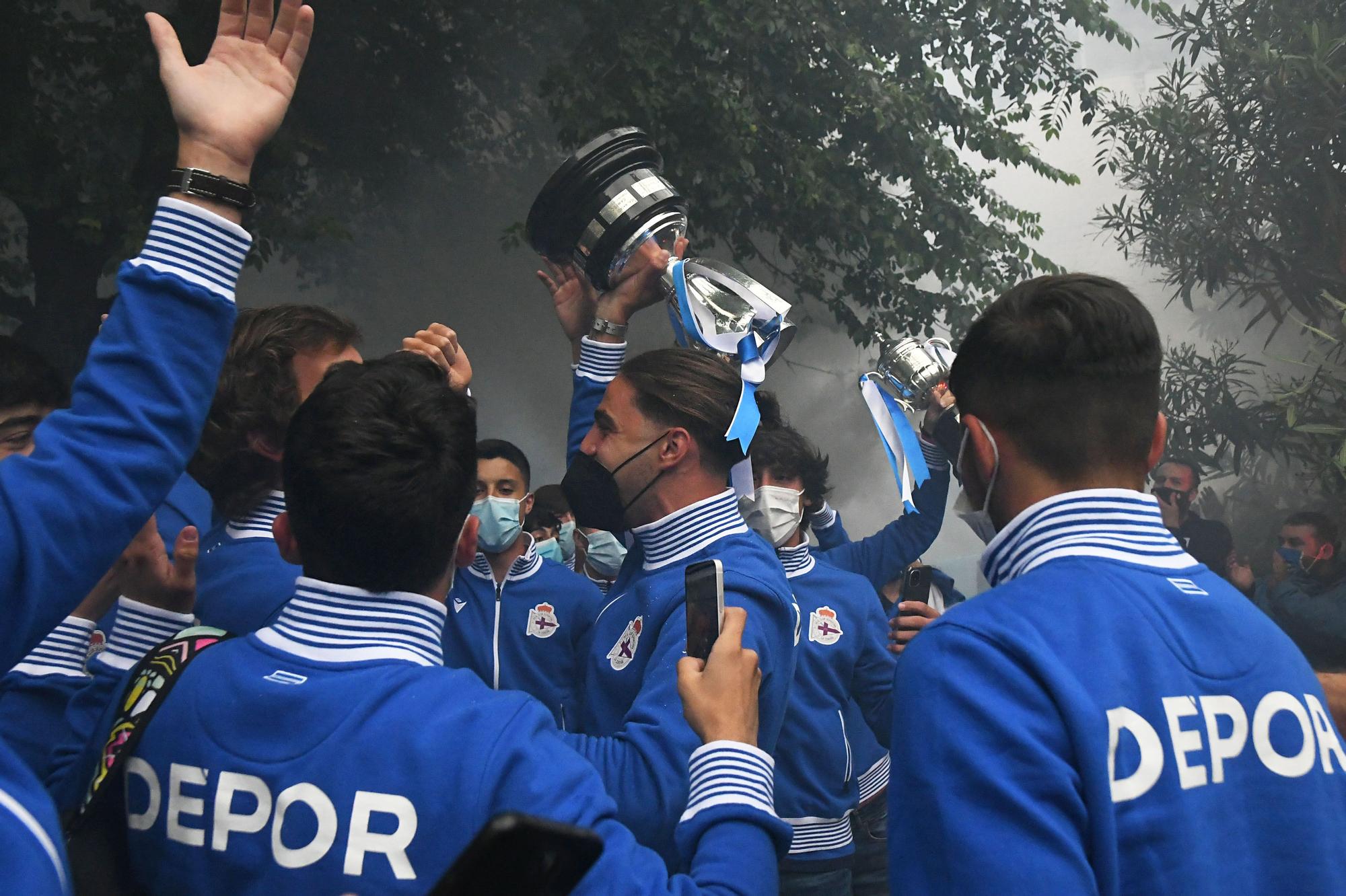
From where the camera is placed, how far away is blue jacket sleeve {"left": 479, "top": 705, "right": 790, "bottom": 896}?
3.65 feet

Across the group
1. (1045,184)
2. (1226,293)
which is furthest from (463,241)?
(1226,293)

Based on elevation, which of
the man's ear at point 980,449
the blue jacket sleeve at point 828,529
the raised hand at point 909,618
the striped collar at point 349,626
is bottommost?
the striped collar at point 349,626

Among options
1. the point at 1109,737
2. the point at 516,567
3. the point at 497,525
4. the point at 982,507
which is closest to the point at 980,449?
the point at 982,507

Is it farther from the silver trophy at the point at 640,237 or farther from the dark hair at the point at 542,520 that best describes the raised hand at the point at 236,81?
the dark hair at the point at 542,520

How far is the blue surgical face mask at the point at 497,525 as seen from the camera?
3.24 m

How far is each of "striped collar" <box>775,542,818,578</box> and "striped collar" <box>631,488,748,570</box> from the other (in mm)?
1036

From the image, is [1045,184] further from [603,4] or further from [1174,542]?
[1174,542]

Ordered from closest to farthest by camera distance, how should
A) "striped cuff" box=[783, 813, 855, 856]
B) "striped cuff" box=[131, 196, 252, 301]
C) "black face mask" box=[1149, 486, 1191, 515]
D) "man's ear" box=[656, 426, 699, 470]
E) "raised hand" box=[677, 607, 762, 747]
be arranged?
"striped cuff" box=[131, 196, 252, 301] → "raised hand" box=[677, 607, 762, 747] → "man's ear" box=[656, 426, 699, 470] → "striped cuff" box=[783, 813, 855, 856] → "black face mask" box=[1149, 486, 1191, 515]

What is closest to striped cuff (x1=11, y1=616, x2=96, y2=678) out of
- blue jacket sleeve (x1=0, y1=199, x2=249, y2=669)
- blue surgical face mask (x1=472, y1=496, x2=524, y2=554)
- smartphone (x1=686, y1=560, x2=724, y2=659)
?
blue jacket sleeve (x1=0, y1=199, x2=249, y2=669)

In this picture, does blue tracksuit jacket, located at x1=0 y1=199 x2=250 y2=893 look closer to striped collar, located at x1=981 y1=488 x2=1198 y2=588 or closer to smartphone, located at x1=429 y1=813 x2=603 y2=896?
smartphone, located at x1=429 y1=813 x2=603 y2=896

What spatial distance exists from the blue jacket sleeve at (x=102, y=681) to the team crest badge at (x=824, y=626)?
178 cm

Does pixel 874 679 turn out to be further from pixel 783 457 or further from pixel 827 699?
pixel 783 457

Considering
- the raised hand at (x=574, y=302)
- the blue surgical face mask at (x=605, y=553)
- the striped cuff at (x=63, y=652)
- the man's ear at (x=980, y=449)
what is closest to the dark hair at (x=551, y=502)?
the blue surgical face mask at (x=605, y=553)

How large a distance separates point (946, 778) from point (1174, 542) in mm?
411
